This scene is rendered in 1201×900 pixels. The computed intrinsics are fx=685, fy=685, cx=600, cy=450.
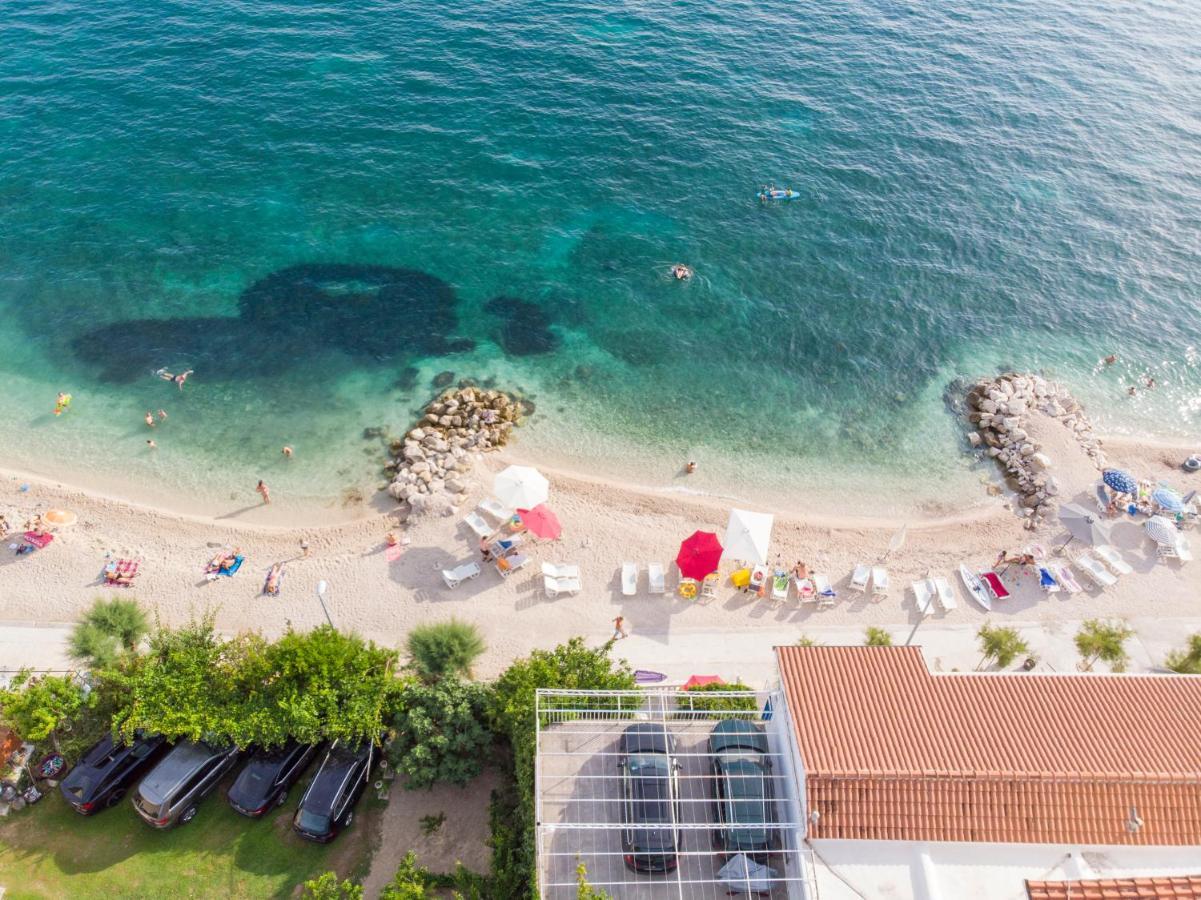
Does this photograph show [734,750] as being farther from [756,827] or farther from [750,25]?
[750,25]

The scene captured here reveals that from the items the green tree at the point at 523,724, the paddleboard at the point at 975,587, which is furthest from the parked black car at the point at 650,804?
the paddleboard at the point at 975,587

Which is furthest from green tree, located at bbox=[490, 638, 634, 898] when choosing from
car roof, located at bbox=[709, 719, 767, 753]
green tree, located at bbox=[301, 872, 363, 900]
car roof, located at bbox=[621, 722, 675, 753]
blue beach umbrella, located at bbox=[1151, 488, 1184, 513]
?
blue beach umbrella, located at bbox=[1151, 488, 1184, 513]

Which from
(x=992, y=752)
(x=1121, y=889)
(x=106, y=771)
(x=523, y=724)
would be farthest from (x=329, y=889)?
(x=1121, y=889)

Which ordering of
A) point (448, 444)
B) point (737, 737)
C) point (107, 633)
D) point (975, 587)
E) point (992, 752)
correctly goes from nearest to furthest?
point (992, 752), point (737, 737), point (107, 633), point (975, 587), point (448, 444)

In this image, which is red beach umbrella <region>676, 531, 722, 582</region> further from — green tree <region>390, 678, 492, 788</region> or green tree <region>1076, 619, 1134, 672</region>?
green tree <region>1076, 619, 1134, 672</region>

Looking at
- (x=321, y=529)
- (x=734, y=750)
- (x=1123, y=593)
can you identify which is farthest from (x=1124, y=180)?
(x=321, y=529)

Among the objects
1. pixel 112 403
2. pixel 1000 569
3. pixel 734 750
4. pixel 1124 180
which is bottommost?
pixel 112 403

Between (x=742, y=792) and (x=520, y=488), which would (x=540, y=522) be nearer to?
(x=520, y=488)
